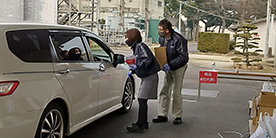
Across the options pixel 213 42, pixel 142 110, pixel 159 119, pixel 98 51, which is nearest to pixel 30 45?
pixel 98 51

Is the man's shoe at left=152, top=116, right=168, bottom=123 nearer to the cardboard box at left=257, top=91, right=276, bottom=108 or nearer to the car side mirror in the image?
the car side mirror

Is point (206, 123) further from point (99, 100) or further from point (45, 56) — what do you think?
point (45, 56)

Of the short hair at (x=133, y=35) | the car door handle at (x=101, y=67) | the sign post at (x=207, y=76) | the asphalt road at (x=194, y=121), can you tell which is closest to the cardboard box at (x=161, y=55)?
the short hair at (x=133, y=35)

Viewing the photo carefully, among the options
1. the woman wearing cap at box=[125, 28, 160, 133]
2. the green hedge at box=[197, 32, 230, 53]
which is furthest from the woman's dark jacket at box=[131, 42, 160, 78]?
the green hedge at box=[197, 32, 230, 53]

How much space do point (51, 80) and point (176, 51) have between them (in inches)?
106

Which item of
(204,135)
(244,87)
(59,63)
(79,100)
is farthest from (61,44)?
(244,87)

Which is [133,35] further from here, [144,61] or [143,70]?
[143,70]

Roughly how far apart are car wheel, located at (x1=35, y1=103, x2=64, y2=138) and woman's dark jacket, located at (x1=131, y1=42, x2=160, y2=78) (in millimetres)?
1580

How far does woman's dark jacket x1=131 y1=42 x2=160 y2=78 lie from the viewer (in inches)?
216

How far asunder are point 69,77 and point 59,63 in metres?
0.25

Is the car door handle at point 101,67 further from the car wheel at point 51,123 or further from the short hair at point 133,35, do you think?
the car wheel at point 51,123

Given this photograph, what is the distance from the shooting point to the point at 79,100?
4.89m

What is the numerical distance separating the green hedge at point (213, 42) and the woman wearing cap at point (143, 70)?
84.1ft

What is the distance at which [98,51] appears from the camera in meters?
6.17
